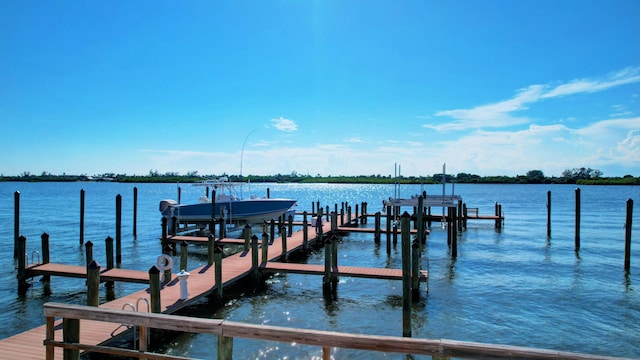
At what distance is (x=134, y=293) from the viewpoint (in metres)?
13.2

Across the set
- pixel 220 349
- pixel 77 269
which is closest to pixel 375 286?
pixel 77 269

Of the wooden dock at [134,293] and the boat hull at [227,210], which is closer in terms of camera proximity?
the wooden dock at [134,293]

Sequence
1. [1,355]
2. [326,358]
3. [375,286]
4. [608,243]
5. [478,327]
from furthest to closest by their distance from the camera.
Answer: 1. [608,243]
2. [375,286]
3. [478,327]
4. [1,355]
5. [326,358]

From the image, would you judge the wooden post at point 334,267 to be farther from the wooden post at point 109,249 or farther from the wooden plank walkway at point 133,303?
the wooden post at point 109,249

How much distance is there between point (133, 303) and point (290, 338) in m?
8.68

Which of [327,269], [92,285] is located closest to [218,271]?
[327,269]

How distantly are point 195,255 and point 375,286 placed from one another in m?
13.0

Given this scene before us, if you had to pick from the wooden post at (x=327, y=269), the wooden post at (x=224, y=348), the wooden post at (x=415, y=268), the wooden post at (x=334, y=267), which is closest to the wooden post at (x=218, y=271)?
the wooden post at (x=327, y=269)

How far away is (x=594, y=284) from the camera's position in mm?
18344

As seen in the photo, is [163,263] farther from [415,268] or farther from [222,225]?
[222,225]

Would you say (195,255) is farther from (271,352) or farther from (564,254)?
(564,254)

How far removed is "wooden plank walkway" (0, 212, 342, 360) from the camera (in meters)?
8.29

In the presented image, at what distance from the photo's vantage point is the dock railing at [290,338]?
392cm

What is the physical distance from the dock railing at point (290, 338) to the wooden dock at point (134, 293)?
3.32 meters
